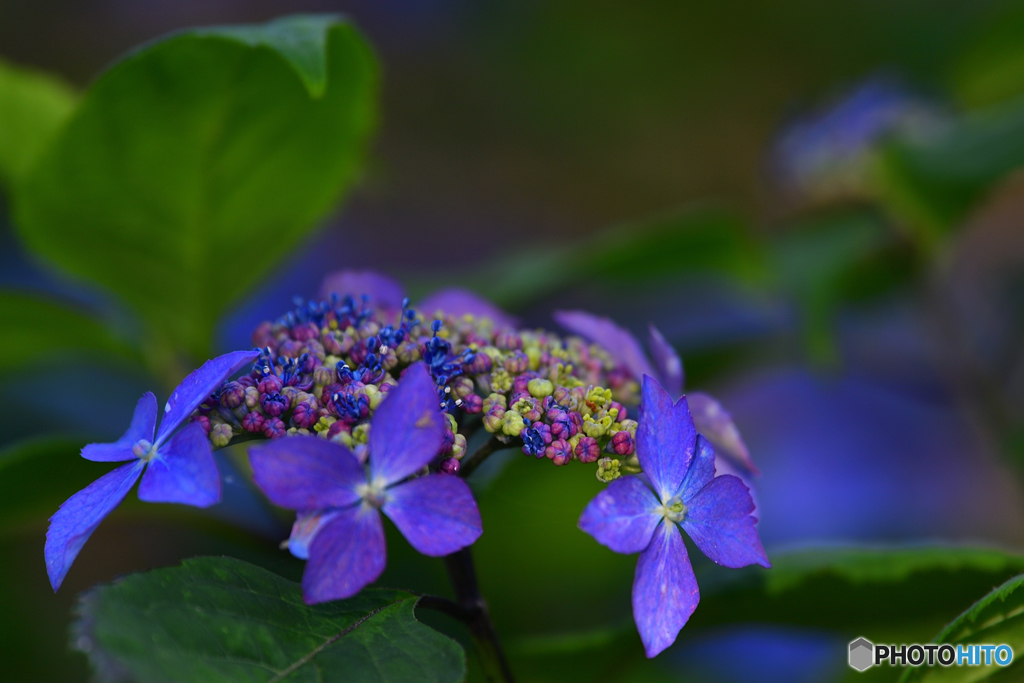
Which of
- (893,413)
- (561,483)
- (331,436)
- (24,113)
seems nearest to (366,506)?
(331,436)

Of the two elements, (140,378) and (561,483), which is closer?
(561,483)

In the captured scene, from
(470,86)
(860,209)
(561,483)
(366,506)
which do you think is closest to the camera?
(366,506)

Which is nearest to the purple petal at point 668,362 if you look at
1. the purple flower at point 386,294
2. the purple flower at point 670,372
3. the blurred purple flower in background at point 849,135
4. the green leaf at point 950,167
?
the purple flower at point 670,372

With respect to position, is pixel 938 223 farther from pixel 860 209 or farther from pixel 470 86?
pixel 470 86

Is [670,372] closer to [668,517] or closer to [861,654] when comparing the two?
[668,517]

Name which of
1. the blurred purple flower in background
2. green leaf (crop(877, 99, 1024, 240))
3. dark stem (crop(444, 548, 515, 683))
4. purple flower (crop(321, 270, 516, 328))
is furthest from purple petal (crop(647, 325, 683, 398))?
the blurred purple flower in background

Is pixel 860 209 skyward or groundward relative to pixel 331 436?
skyward

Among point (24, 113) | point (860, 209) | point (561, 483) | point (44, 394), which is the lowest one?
point (561, 483)
